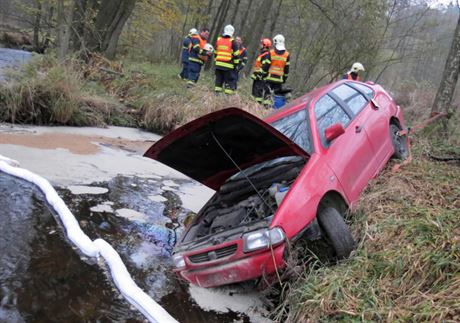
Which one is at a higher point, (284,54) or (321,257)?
(284,54)

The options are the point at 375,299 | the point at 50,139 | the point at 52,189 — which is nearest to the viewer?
the point at 375,299

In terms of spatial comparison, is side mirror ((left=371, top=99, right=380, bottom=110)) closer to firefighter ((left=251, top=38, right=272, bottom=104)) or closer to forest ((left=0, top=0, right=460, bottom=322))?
forest ((left=0, top=0, right=460, bottom=322))

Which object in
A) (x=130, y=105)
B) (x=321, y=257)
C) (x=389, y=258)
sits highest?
(x=389, y=258)

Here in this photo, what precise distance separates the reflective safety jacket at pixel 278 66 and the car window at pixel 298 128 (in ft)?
19.6

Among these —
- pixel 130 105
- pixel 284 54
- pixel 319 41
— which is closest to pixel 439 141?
pixel 284 54

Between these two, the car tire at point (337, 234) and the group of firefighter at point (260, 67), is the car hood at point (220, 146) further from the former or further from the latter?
the group of firefighter at point (260, 67)

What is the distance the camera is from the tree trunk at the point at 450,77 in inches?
350

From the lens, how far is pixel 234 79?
12156 mm

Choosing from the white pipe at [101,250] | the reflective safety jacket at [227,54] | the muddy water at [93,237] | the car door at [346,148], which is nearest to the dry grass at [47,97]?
the muddy water at [93,237]

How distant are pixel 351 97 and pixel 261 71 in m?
5.56

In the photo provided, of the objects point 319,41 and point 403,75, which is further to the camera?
point 403,75

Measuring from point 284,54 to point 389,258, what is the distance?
804 cm

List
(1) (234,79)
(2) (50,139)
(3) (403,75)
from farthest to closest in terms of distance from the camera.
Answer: (3) (403,75), (1) (234,79), (2) (50,139)

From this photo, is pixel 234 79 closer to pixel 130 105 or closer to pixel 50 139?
pixel 130 105
